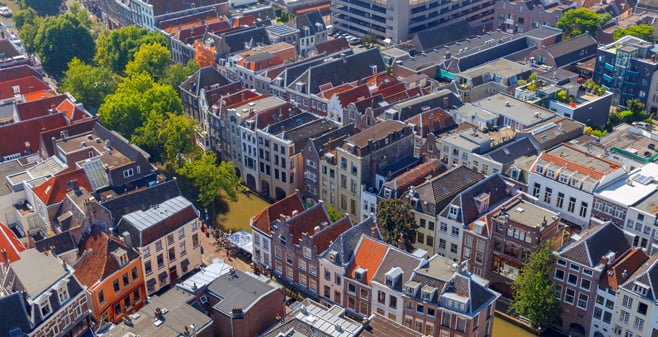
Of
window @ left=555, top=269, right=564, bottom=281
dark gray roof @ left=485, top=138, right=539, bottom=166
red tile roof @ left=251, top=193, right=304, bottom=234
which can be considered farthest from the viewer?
dark gray roof @ left=485, top=138, right=539, bottom=166

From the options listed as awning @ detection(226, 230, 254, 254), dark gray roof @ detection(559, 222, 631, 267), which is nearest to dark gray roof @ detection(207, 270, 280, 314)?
awning @ detection(226, 230, 254, 254)

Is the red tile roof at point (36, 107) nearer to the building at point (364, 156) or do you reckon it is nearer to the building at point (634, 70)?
the building at point (364, 156)

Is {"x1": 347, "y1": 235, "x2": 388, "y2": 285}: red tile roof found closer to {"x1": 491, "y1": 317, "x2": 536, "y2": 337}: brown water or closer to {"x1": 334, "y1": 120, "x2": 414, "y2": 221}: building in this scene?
{"x1": 491, "y1": 317, "x2": 536, "y2": 337}: brown water

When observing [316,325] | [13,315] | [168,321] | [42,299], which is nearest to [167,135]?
[42,299]

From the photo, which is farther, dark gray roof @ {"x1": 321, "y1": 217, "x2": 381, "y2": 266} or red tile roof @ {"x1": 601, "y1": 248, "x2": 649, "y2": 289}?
dark gray roof @ {"x1": 321, "y1": 217, "x2": 381, "y2": 266}

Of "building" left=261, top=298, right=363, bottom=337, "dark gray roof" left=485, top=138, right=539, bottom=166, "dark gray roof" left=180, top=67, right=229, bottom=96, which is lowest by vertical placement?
"building" left=261, top=298, right=363, bottom=337

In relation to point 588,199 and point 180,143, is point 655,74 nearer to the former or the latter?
point 588,199
